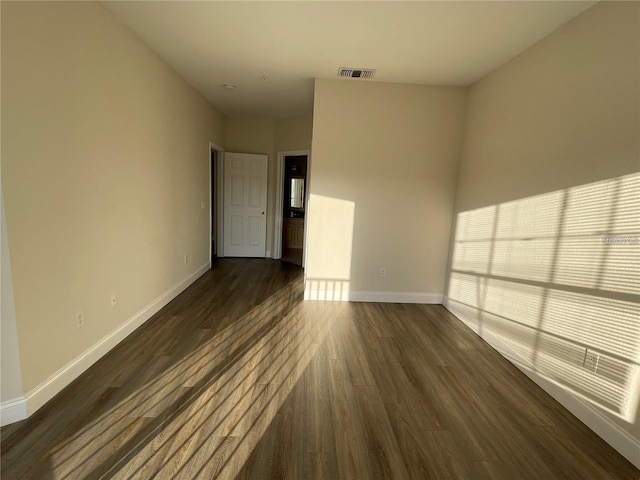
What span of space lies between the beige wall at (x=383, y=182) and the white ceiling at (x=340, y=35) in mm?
262

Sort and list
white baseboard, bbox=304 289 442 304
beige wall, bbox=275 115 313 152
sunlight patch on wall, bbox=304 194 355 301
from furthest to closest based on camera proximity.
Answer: beige wall, bbox=275 115 313 152 < white baseboard, bbox=304 289 442 304 < sunlight patch on wall, bbox=304 194 355 301

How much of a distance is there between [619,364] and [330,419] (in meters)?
1.69

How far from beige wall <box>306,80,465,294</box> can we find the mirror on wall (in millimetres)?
3815

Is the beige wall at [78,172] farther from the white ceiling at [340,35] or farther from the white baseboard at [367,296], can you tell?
the white baseboard at [367,296]

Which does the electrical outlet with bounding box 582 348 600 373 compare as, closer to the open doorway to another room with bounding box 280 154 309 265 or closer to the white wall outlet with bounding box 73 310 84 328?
the white wall outlet with bounding box 73 310 84 328

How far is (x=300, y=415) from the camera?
1.90m

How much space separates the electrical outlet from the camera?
193 centimetres

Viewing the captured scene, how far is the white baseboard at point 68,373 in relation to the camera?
68.3 inches

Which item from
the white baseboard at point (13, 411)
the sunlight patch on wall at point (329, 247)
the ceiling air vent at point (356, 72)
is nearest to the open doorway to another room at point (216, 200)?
the sunlight patch on wall at point (329, 247)

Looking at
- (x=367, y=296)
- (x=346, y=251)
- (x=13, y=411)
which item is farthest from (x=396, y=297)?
(x=13, y=411)

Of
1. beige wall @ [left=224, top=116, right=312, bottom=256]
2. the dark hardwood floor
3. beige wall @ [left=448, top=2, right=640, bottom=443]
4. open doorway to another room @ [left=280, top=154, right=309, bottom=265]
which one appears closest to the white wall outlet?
the dark hardwood floor

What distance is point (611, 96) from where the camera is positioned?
6.28ft

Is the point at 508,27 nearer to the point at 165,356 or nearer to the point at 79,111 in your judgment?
the point at 79,111

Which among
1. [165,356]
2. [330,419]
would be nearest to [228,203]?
[165,356]
